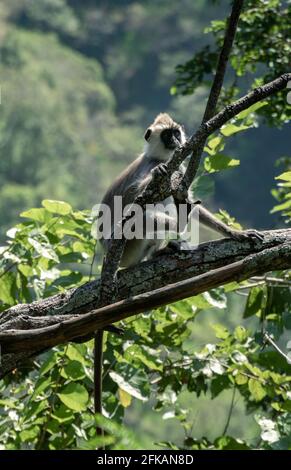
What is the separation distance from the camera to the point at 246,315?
621 centimetres

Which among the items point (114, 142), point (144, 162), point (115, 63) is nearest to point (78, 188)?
point (114, 142)

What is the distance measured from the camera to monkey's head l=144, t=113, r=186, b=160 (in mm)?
7316

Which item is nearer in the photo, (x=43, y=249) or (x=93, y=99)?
(x=43, y=249)

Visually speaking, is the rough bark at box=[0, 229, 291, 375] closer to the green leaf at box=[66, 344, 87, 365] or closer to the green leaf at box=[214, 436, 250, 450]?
the green leaf at box=[66, 344, 87, 365]

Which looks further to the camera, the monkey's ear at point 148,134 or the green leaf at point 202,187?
the monkey's ear at point 148,134

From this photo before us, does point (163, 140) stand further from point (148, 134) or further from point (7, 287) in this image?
point (7, 287)

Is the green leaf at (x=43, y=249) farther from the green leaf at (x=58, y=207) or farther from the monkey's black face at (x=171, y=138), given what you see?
the monkey's black face at (x=171, y=138)

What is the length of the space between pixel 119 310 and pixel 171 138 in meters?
2.98

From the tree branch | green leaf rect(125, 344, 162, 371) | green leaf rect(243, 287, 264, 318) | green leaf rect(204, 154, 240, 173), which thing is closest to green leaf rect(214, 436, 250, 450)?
green leaf rect(125, 344, 162, 371)

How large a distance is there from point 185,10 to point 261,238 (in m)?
94.0

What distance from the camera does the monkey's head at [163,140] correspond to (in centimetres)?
732

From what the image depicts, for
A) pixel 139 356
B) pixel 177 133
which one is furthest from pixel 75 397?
pixel 177 133

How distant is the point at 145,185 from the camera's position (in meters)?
6.61

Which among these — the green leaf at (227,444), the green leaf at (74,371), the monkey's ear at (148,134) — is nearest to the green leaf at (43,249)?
the green leaf at (74,371)
